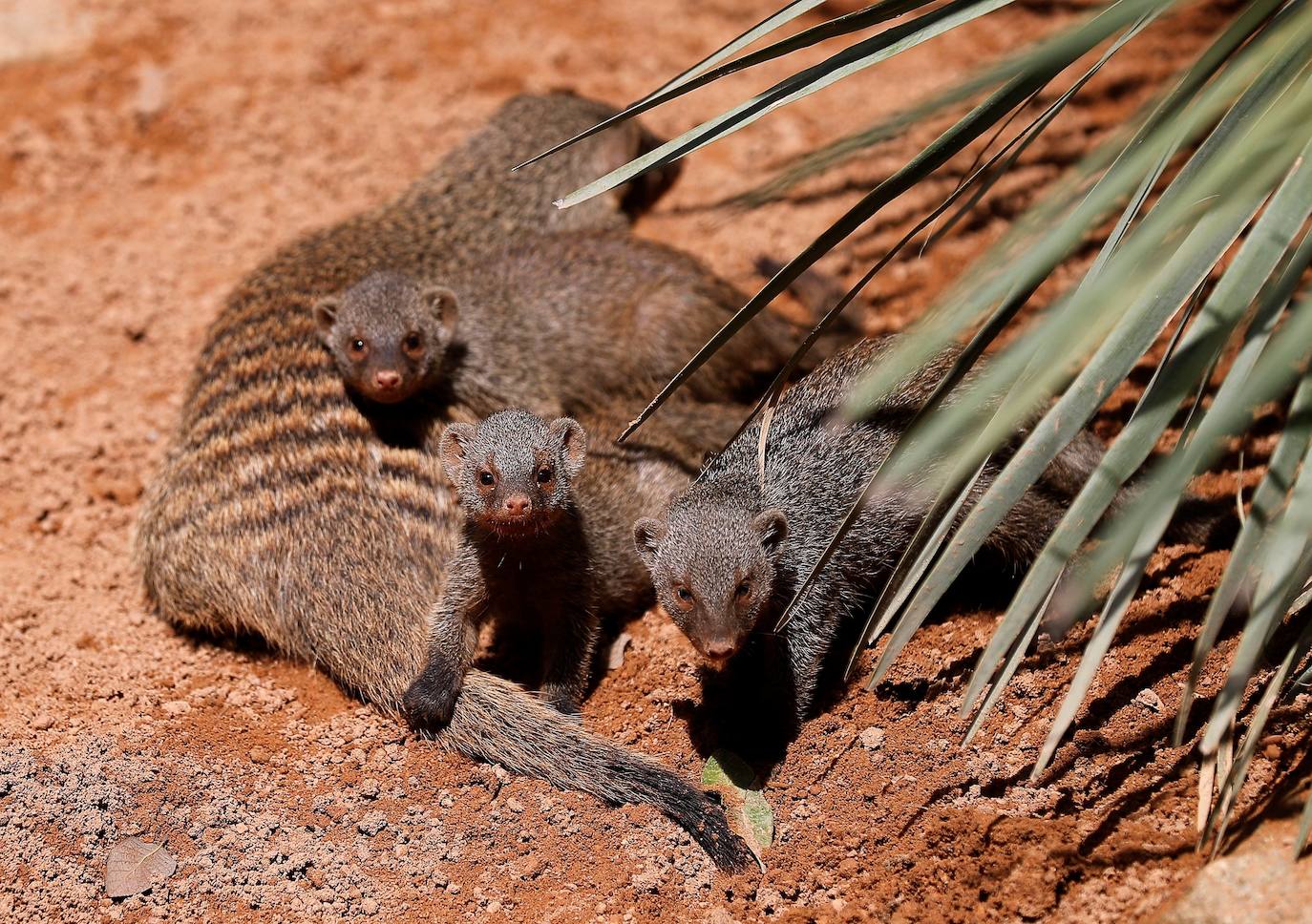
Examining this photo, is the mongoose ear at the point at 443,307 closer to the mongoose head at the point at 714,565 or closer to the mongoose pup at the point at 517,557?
the mongoose pup at the point at 517,557

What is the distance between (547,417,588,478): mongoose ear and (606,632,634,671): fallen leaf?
512 millimetres

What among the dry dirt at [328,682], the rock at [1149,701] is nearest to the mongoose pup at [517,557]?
the dry dirt at [328,682]

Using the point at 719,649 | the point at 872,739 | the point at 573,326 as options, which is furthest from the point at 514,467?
the point at 573,326

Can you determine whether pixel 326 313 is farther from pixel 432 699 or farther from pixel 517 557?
pixel 432 699

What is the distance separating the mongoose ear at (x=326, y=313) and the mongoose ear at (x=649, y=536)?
4.00ft

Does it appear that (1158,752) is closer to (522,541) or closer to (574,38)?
(522,541)

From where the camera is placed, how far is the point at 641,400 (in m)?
3.89

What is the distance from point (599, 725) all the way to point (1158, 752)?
4.19ft

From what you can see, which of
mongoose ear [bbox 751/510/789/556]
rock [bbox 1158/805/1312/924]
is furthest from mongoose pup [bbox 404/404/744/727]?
rock [bbox 1158/805/1312/924]

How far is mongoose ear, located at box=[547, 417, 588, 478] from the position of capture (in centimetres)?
297

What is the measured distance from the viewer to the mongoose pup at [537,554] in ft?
9.26

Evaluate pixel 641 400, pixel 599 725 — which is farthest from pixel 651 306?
pixel 599 725

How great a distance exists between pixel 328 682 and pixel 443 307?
3.52 ft

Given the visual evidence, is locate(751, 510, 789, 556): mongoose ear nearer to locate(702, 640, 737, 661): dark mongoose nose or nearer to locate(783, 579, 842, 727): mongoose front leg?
locate(783, 579, 842, 727): mongoose front leg
